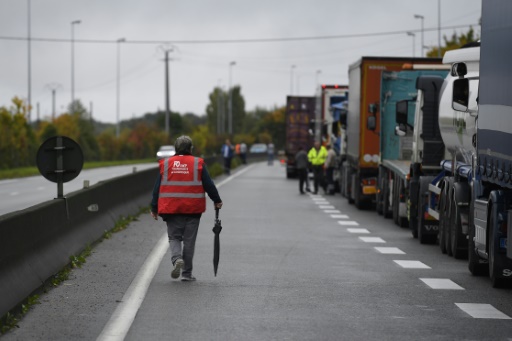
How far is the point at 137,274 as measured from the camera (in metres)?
14.4

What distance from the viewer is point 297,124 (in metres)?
57.9

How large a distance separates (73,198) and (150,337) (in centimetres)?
739

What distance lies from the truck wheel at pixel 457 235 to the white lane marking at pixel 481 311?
15.3 feet

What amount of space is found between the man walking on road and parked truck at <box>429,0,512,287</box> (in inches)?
112

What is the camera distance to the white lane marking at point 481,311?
36.1ft

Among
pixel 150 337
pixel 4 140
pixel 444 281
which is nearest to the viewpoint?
pixel 150 337

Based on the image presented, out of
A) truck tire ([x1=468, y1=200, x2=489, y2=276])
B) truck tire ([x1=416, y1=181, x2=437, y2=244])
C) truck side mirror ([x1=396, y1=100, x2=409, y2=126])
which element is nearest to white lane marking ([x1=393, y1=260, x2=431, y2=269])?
truck tire ([x1=468, y1=200, x2=489, y2=276])

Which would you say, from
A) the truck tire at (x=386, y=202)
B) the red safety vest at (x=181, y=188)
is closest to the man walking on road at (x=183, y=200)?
the red safety vest at (x=181, y=188)

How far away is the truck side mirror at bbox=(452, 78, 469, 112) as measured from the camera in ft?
50.4

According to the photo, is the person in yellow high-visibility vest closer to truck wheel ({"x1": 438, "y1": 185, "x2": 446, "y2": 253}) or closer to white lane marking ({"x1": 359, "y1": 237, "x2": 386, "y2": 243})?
white lane marking ({"x1": 359, "y1": 237, "x2": 386, "y2": 243})

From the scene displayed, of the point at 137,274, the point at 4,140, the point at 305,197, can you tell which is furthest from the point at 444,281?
the point at 4,140

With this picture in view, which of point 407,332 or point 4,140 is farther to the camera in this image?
point 4,140

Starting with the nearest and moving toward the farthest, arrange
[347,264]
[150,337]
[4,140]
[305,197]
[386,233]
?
[150,337]
[347,264]
[386,233]
[305,197]
[4,140]

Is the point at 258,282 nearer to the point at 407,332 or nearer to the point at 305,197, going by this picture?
the point at 407,332
